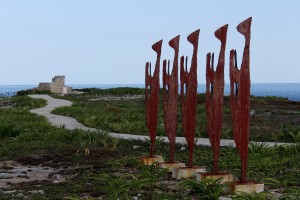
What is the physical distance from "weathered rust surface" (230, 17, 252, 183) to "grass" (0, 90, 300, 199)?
0.61 m

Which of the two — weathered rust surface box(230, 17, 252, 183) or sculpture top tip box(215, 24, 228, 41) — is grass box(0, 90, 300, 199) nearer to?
weathered rust surface box(230, 17, 252, 183)

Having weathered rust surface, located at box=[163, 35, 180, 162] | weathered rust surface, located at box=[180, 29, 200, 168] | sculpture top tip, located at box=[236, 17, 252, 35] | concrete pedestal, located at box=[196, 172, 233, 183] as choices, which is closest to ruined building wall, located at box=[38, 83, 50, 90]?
weathered rust surface, located at box=[163, 35, 180, 162]

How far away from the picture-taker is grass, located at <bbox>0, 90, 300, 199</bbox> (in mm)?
7141

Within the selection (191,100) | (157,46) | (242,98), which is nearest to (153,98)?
(157,46)

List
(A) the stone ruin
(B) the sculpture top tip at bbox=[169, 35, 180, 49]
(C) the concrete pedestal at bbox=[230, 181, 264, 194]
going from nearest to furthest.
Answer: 1. (C) the concrete pedestal at bbox=[230, 181, 264, 194]
2. (B) the sculpture top tip at bbox=[169, 35, 180, 49]
3. (A) the stone ruin

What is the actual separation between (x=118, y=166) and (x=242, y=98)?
11.0 ft

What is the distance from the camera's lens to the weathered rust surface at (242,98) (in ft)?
23.7

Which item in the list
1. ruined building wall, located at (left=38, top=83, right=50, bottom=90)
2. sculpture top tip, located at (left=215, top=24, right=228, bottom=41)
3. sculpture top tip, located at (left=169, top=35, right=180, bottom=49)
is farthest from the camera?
ruined building wall, located at (left=38, top=83, right=50, bottom=90)

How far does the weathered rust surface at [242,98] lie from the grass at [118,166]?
609 mm

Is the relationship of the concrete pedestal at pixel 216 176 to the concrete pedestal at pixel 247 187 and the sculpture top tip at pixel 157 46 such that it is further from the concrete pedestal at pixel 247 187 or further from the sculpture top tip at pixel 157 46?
the sculpture top tip at pixel 157 46

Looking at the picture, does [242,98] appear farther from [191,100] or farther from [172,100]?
[172,100]

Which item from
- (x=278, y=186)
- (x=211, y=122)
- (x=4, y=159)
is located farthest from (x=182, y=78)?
(x=4, y=159)

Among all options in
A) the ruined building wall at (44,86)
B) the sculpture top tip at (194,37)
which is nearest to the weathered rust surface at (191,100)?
the sculpture top tip at (194,37)

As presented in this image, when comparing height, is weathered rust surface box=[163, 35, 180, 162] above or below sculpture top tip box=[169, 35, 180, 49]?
below
